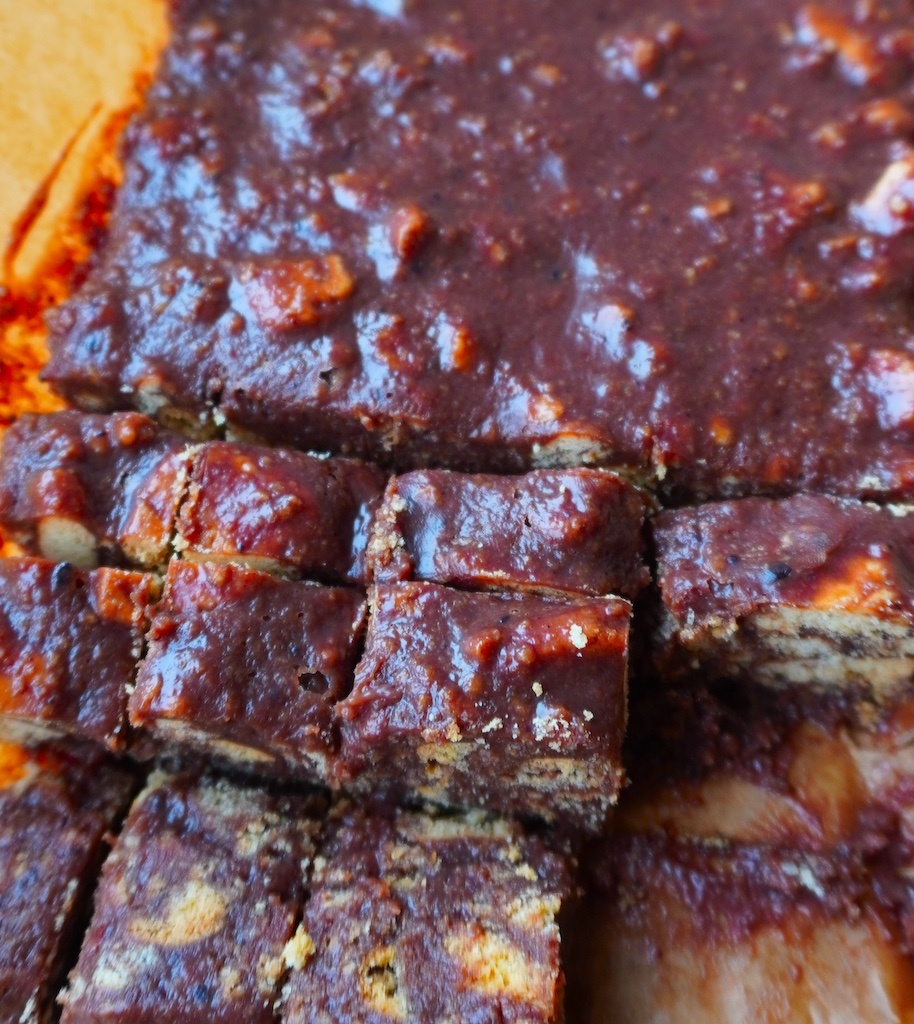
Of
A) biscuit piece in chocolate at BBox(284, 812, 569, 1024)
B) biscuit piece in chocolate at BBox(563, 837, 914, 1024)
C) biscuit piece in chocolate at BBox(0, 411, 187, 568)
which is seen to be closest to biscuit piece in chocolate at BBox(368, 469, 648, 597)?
biscuit piece in chocolate at BBox(0, 411, 187, 568)

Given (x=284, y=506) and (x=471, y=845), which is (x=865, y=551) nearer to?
(x=471, y=845)

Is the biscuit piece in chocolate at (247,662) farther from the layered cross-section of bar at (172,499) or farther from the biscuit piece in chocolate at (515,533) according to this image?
the biscuit piece in chocolate at (515,533)

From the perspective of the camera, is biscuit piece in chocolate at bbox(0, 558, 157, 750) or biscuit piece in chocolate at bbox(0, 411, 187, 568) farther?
biscuit piece in chocolate at bbox(0, 411, 187, 568)

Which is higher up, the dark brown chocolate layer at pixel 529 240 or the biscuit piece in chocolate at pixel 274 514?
the dark brown chocolate layer at pixel 529 240

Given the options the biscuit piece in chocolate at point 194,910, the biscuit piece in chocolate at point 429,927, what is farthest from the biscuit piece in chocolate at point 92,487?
the biscuit piece in chocolate at point 429,927

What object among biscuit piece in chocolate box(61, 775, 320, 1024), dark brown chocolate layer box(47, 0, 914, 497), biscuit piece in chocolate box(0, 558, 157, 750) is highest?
dark brown chocolate layer box(47, 0, 914, 497)

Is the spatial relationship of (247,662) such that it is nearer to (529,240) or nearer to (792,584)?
(792,584)

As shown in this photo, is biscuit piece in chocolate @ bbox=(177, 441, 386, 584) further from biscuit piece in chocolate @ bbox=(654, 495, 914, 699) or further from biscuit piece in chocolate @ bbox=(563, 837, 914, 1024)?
biscuit piece in chocolate @ bbox=(563, 837, 914, 1024)
